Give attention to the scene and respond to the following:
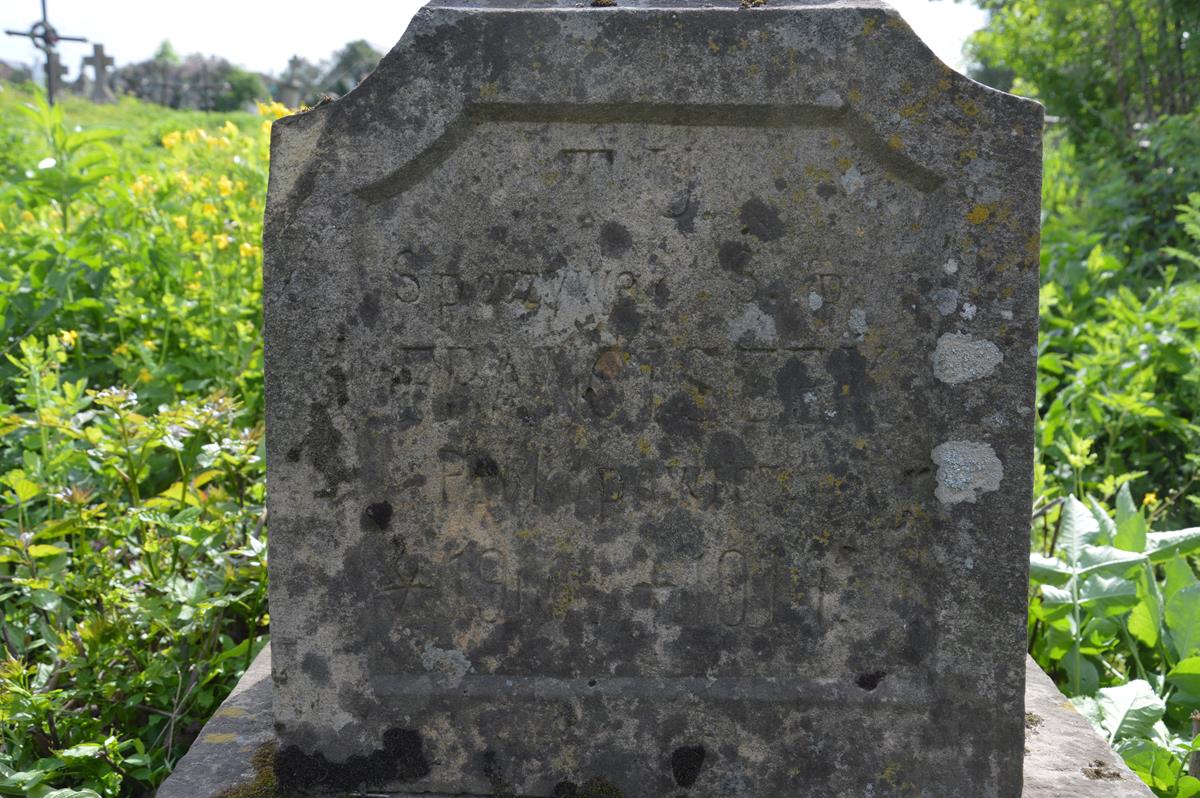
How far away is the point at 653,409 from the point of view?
1896 millimetres

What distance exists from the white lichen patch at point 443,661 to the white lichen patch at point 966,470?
95 cm

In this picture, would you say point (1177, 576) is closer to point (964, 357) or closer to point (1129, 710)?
point (1129, 710)

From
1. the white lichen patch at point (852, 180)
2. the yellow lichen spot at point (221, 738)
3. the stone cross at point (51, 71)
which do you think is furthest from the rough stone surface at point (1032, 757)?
the stone cross at point (51, 71)

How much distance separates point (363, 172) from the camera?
1812mm

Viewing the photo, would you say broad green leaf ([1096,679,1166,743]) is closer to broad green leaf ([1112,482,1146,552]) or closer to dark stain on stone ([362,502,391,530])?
broad green leaf ([1112,482,1146,552])

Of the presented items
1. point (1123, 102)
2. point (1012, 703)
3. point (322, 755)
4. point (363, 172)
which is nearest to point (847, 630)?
point (1012, 703)

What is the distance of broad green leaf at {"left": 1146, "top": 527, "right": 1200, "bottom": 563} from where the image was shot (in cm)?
268

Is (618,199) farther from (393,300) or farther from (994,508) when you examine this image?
(994,508)

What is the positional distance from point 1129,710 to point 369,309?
1.89 meters

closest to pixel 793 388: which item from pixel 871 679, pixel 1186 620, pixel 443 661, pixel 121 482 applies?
pixel 871 679

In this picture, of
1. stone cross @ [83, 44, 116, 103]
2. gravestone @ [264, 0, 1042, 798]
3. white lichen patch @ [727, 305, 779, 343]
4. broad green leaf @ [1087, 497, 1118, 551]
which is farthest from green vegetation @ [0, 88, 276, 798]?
stone cross @ [83, 44, 116, 103]

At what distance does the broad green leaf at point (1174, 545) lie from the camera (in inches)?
105

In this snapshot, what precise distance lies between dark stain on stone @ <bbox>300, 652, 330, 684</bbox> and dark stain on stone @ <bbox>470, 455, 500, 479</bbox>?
1.51 feet

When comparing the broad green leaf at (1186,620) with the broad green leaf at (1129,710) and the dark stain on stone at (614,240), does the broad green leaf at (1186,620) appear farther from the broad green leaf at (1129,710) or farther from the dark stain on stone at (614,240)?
the dark stain on stone at (614,240)
